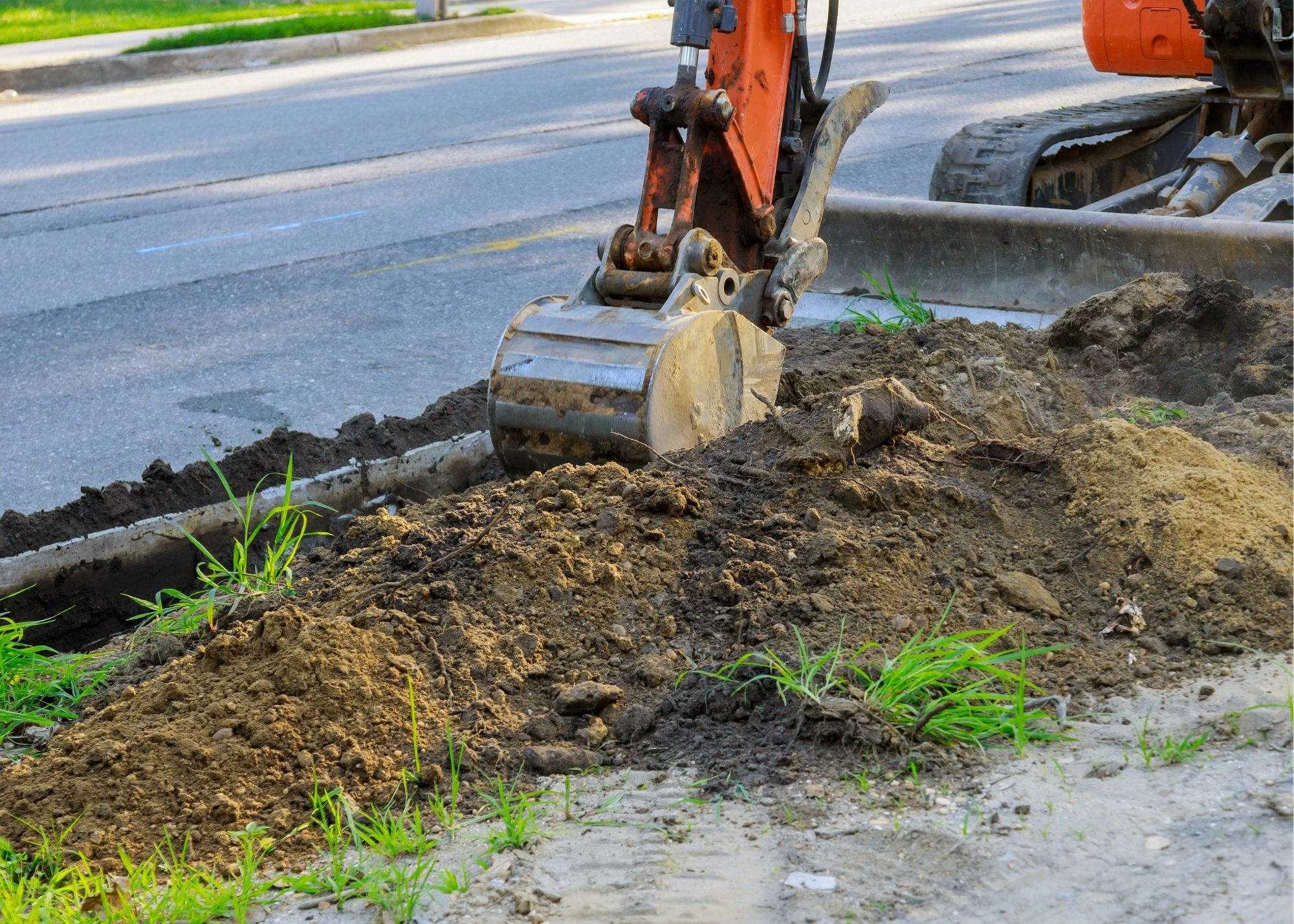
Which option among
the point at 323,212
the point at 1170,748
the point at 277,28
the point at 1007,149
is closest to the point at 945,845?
the point at 1170,748

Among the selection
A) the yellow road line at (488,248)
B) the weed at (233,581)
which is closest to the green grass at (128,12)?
the yellow road line at (488,248)

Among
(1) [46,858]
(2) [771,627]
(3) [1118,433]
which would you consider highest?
(3) [1118,433]

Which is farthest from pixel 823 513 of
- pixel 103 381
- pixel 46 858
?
pixel 103 381

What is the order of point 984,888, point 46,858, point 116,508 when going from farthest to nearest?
1. point 116,508
2. point 46,858
3. point 984,888

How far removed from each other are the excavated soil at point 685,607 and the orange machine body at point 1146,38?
3.80 meters

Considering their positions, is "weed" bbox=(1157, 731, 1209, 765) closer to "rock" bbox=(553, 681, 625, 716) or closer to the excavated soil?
A: the excavated soil

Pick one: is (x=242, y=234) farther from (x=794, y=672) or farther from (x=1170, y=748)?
(x=1170, y=748)

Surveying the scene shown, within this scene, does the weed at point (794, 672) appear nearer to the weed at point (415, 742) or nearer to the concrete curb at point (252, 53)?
the weed at point (415, 742)

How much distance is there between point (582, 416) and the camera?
4.09 meters

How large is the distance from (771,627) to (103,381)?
14.1 feet

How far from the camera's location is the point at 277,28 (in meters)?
17.7

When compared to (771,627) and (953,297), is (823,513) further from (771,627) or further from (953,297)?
(953,297)

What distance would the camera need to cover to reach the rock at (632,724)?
313cm

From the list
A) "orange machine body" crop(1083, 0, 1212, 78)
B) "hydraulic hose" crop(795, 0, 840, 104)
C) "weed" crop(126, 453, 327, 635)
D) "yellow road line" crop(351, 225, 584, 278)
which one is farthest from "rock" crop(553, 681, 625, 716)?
"orange machine body" crop(1083, 0, 1212, 78)
